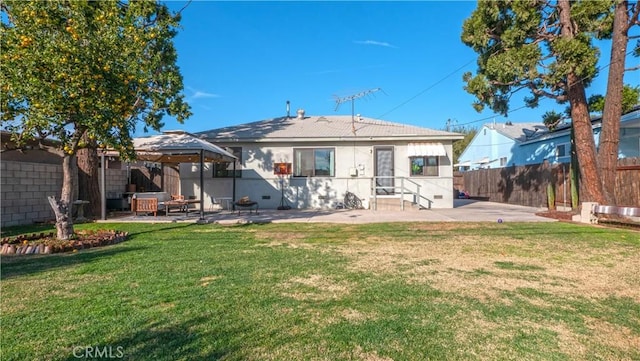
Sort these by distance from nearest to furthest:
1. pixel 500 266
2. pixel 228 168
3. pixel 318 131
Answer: pixel 500 266, pixel 228 168, pixel 318 131

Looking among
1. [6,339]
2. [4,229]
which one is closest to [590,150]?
[6,339]

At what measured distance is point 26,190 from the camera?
10969 mm

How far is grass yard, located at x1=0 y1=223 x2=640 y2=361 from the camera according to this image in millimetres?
2965

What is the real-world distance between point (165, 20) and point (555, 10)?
45.4ft

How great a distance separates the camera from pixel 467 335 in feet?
10.5

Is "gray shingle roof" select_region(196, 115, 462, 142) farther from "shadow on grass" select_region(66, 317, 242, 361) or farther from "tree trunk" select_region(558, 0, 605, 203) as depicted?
"shadow on grass" select_region(66, 317, 242, 361)

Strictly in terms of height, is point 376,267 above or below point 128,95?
below

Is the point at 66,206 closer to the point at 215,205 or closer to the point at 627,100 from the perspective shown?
the point at 215,205

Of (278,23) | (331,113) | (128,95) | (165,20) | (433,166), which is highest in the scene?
(278,23)

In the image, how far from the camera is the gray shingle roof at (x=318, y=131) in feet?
52.1

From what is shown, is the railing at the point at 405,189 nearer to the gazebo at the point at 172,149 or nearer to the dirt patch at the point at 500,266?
the gazebo at the point at 172,149

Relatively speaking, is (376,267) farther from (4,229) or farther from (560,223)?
(4,229)

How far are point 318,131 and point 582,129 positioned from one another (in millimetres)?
10173

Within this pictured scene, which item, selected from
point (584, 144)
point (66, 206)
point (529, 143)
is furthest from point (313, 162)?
point (529, 143)
